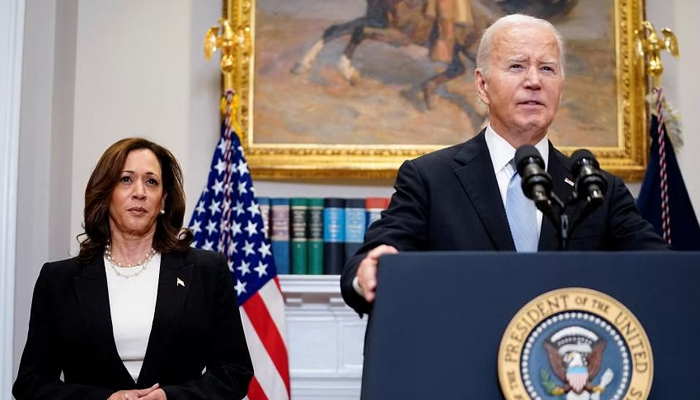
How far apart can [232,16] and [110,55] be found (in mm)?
773

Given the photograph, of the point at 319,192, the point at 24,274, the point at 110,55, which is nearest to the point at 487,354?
the point at 24,274

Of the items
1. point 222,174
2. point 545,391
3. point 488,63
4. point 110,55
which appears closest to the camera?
point 545,391

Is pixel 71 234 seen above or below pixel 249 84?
below

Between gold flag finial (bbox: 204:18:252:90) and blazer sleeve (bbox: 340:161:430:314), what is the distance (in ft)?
9.10

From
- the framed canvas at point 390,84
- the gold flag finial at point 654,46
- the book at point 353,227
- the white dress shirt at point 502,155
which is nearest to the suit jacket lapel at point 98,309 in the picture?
the white dress shirt at point 502,155

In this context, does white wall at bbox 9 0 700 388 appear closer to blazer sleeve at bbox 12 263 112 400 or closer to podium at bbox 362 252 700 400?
blazer sleeve at bbox 12 263 112 400

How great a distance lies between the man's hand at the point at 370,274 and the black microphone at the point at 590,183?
420 mm

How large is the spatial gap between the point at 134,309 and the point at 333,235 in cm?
209

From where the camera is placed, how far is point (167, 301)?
306cm

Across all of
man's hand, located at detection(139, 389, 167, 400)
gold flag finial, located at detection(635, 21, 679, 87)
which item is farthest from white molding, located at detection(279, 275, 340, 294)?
gold flag finial, located at detection(635, 21, 679, 87)

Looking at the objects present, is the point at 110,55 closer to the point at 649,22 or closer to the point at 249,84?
the point at 249,84

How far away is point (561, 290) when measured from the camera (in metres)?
1.58

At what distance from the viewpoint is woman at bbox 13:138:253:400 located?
9.68 ft

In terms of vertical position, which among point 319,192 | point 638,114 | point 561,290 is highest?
point 638,114
